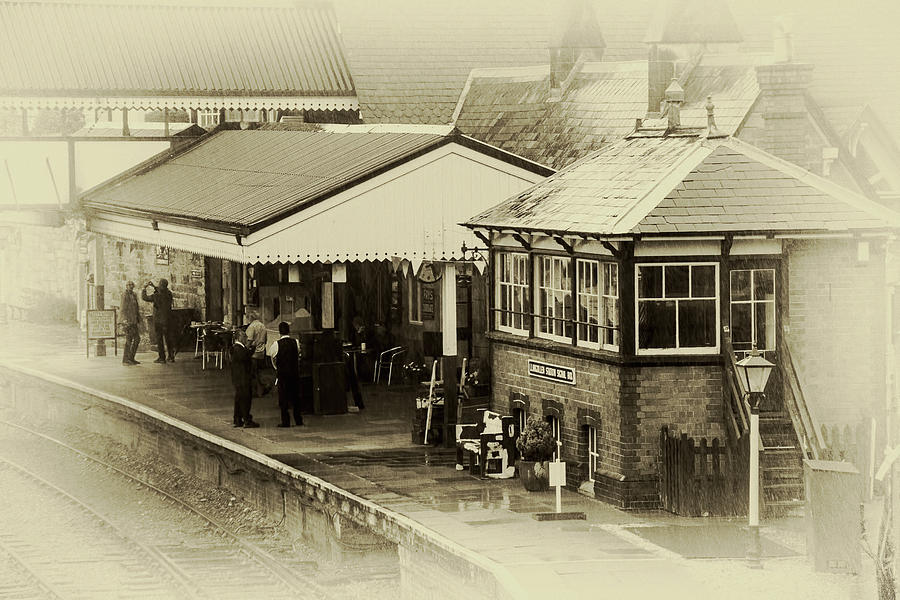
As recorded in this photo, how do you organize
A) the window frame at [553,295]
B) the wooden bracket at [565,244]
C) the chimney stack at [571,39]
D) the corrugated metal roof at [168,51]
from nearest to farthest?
the wooden bracket at [565,244] → the window frame at [553,295] → the chimney stack at [571,39] → the corrugated metal roof at [168,51]

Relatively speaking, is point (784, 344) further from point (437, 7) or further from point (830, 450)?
point (437, 7)

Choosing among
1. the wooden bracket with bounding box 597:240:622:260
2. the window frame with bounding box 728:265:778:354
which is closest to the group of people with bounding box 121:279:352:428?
the wooden bracket with bounding box 597:240:622:260

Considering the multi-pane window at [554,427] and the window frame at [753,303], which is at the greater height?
the window frame at [753,303]

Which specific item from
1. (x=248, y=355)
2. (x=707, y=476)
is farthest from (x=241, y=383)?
(x=707, y=476)

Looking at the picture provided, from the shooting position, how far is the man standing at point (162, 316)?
30625 millimetres

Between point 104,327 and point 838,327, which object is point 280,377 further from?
point 104,327

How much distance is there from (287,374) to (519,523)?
21.8 feet

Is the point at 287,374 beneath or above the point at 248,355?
beneath

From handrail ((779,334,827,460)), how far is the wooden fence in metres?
1.04

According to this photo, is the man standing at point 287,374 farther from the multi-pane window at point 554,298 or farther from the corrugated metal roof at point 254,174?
the multi-pane window at point 554,298

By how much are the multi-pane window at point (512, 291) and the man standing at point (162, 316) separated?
1092 cm

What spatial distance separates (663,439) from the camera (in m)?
18.0

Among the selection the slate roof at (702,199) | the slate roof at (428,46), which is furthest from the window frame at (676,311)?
the slate roof at (428,46)

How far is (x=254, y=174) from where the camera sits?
27094mm
